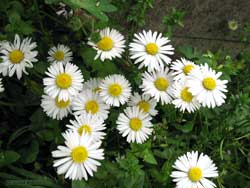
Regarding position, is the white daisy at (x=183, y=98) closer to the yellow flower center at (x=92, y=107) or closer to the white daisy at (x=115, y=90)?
the white daisy at (x=115, y=90)

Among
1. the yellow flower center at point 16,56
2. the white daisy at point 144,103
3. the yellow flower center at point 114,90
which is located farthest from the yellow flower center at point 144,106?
the yellow flower center at point 16,56

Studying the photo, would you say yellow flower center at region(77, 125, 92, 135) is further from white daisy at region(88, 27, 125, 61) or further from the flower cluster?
white daisy at region(88, 27, 125, 61)

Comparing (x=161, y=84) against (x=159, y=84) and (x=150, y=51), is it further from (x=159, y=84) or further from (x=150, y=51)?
(x=150, y=51)

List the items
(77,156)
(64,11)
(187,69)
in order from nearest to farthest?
(77,156) → (187,69) → (64,11)

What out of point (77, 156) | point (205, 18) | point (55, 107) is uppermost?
point (205, 18)

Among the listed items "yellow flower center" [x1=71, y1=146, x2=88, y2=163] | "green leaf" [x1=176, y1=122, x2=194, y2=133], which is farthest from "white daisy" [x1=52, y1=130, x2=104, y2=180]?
"green leaf" [x1=176, y1=122, x2=194, y2=133]

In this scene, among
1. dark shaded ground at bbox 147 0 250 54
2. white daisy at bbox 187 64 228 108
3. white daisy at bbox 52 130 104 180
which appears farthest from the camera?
dark shaded ground at bbox 147 0 250 54

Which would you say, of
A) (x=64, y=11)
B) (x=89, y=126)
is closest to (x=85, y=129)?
(x=89, y=126)

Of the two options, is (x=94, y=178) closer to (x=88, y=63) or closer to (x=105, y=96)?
(x=105, y=96)
